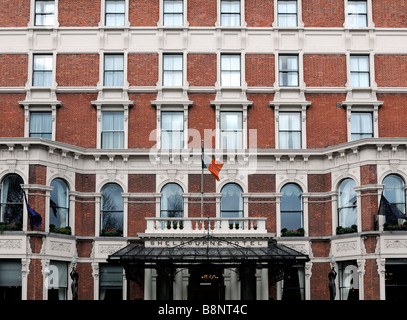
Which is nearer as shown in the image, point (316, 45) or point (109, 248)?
point (109, 248)

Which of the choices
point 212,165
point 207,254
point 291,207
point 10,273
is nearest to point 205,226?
point 212,165

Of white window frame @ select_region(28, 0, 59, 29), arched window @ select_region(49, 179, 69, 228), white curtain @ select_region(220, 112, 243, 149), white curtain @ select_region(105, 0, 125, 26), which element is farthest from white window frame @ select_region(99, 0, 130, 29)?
arched window @ select_region(49, 179, 69, 228)

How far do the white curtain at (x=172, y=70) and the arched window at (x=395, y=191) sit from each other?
12031 millimetres

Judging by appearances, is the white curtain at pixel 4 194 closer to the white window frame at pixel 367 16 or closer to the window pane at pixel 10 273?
the window pane at pixel 10 273

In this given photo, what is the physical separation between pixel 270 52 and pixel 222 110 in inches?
165

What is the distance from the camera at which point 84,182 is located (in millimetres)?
31656

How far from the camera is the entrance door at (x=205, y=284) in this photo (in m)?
29.7

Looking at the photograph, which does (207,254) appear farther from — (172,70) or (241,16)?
(241,16)

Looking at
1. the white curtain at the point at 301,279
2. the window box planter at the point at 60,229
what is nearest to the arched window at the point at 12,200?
the window box planter at the point at 60,229

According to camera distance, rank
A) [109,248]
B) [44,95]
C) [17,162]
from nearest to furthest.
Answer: [17,162] → [109,248] → [44,95]

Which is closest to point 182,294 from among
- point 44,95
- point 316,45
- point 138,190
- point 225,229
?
point 225,229

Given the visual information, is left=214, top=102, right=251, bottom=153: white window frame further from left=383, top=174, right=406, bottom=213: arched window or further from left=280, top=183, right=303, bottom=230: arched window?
left=383, top=174, right=406, bottom=213: arched window
